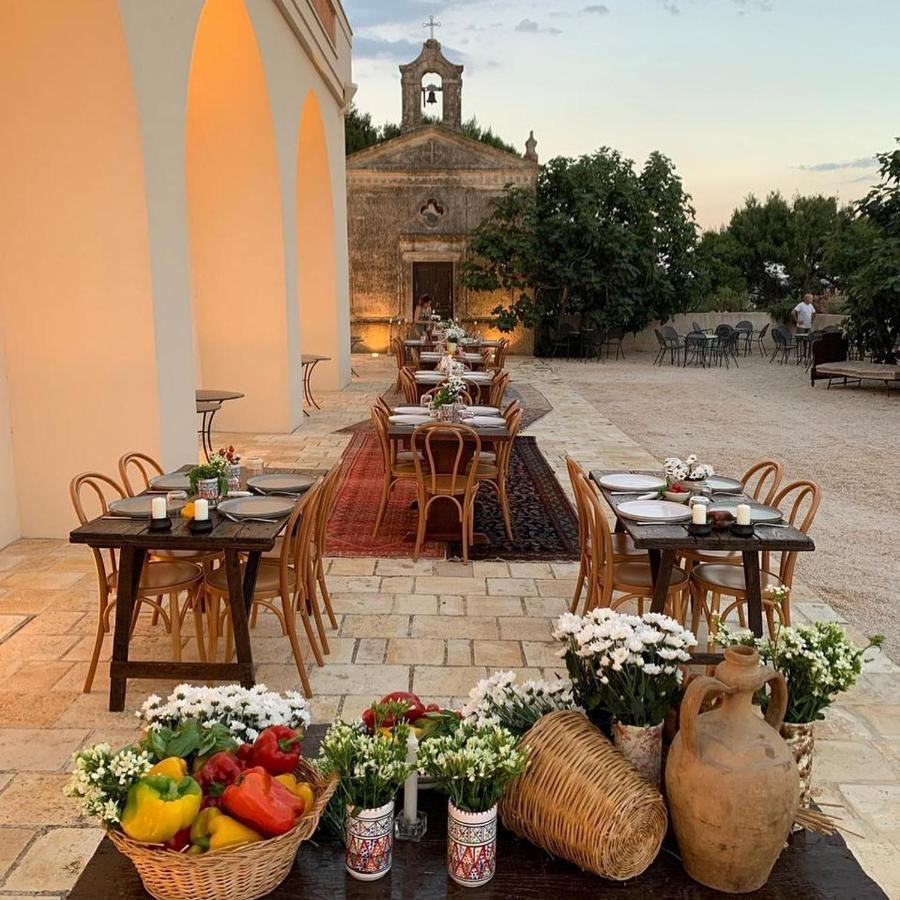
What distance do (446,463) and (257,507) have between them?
2.28 m

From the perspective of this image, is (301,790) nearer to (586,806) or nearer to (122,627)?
(586,806)

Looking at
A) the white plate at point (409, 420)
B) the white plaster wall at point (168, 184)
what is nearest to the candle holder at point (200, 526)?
the white plaster wall at point (168, 184)

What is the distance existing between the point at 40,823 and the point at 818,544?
4.81 meters

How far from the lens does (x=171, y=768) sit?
4.51 ft

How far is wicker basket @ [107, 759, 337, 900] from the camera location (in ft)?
4.15

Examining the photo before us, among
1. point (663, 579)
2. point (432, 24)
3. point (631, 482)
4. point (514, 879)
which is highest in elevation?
point (432, 24)

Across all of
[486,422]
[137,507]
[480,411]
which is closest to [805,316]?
[480,411]

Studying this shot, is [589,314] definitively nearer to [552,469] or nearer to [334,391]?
[334,391]

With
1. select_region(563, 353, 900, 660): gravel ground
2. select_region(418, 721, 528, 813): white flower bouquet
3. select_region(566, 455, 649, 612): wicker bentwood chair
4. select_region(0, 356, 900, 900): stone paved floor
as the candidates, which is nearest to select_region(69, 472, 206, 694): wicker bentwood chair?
select_region(0, 356, 900, 900): stone paved floor

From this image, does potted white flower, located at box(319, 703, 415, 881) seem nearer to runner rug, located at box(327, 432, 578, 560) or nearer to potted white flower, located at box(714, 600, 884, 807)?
potted white flower, located at box(714, 600, 884, 807)

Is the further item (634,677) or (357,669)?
(357,669)

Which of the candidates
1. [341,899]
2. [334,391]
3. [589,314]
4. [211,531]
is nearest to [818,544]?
[211,531]

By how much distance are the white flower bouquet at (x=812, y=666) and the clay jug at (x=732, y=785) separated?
204mm

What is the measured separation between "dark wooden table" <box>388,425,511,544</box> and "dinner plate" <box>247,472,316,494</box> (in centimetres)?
130
